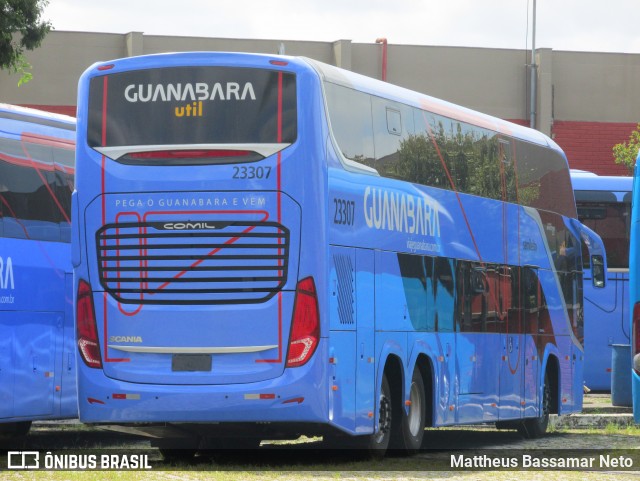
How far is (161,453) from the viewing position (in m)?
15.8

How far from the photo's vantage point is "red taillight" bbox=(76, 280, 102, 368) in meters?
14.2

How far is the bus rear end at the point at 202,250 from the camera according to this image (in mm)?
13695

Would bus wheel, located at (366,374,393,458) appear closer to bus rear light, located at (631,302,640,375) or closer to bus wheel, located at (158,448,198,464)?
bus wheel, located at (158,448,198,464)

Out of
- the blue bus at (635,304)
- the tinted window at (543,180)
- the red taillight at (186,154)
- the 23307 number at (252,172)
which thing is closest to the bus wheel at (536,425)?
the tinted window at (543,180)

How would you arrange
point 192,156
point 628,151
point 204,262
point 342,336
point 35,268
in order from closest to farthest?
1. point 204,262
2. point 192,156
3. point 342,336
4. point 35,268
5. point 628,151

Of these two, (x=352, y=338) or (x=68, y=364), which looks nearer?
(x=352, y=338)

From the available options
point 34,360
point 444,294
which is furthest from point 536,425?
point 34,360

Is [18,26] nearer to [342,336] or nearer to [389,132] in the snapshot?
[389,132]

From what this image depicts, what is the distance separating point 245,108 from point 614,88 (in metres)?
35.2

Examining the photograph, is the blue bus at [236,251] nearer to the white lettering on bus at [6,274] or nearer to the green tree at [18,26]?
the white lettering on bus at [6,274]

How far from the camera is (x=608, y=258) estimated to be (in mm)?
28516

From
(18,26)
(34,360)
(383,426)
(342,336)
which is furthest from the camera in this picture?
(18,26)

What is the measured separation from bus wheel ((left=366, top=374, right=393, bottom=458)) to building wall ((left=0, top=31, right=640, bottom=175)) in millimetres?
30459

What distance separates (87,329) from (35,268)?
2314 mm
